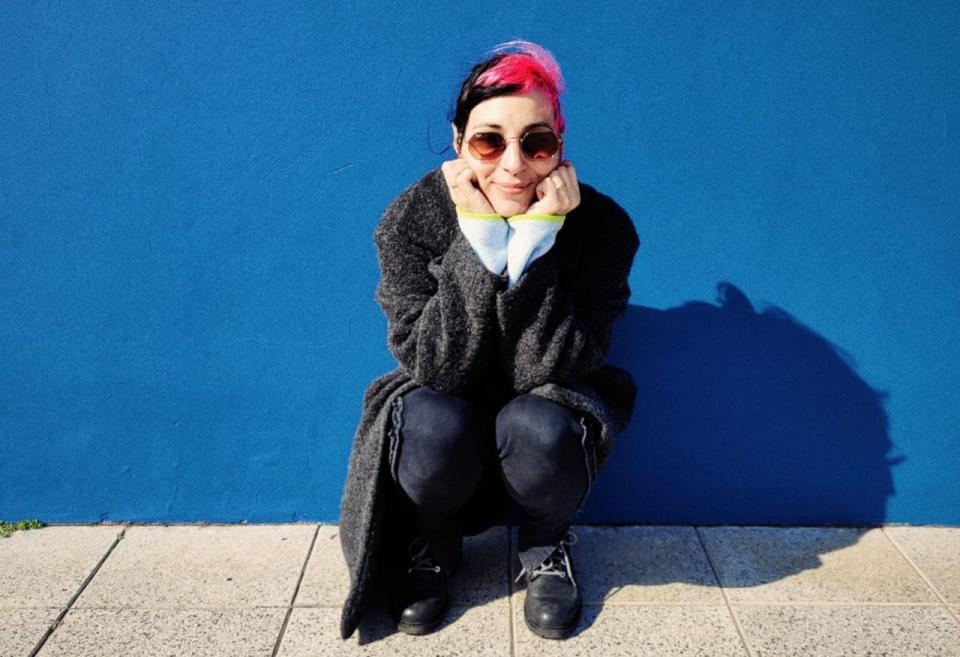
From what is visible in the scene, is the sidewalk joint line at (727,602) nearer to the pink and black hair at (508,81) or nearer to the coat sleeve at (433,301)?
the coat sleeve at (433,301)

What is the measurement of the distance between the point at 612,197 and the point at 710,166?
309mm

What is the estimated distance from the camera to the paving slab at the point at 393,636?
221 cm

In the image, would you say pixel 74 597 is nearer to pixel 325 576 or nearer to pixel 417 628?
pixel 325 576

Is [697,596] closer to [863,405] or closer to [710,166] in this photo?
[863,405]

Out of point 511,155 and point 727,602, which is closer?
point 511,155

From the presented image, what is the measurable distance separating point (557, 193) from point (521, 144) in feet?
0.52

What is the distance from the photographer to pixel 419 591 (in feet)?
7.58

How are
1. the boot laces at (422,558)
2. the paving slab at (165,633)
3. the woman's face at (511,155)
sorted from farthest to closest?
1. the boot laces at (422,558)
2. the paving slab at (165,633)
3. the woman's face at (511,155)

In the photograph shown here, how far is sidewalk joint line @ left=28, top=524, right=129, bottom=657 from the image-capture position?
7.31ft

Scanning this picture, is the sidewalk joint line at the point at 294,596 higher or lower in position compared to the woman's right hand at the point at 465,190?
lower

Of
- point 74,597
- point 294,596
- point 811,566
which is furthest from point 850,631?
point 74,597

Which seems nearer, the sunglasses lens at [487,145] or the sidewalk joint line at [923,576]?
the sunglasses lens at [487,145]

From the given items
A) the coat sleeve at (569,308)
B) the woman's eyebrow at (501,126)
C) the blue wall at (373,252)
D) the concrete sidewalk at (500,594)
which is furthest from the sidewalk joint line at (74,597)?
the woman's eyebrow at (501,126)

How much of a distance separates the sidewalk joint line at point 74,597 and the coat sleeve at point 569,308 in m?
1.43
